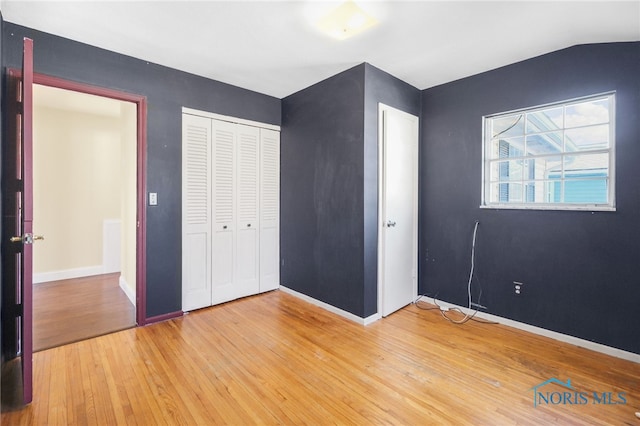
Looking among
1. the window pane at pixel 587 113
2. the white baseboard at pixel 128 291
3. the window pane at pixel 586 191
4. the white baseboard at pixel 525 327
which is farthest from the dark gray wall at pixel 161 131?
the window pane at pixel 586 191

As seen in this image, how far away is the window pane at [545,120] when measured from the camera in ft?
8.98

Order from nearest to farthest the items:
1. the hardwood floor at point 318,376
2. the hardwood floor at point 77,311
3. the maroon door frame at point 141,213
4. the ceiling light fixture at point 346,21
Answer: the hardwood floor at point 318,376 → the ceiling light fixture at point 346,21 → the hardwood floor at point 77,311 → the maroon door frame at point 141,213

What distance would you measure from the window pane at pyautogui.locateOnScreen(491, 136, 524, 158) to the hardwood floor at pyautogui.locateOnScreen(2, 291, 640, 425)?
1.73 metres

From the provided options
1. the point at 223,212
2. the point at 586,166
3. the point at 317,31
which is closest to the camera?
the point at 317,31

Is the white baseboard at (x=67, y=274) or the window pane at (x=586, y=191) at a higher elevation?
the window pane at (x=586, y=191)

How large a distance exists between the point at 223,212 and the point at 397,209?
1960 mm

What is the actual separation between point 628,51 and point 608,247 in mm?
1528

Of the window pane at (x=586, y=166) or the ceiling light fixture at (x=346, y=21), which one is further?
the window pane at (x=586, y=166)

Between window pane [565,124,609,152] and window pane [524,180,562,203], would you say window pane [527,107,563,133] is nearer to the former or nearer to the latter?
window pane [565,124,609,152]

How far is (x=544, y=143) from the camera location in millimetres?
2830

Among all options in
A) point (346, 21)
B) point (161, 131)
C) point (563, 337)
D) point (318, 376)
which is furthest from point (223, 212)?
point (563, 337)

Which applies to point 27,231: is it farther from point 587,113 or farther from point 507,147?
point 587,113

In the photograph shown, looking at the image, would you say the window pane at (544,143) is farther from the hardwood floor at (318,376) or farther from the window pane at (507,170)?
the hardwood floor at (318,376)

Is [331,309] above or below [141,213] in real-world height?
below
